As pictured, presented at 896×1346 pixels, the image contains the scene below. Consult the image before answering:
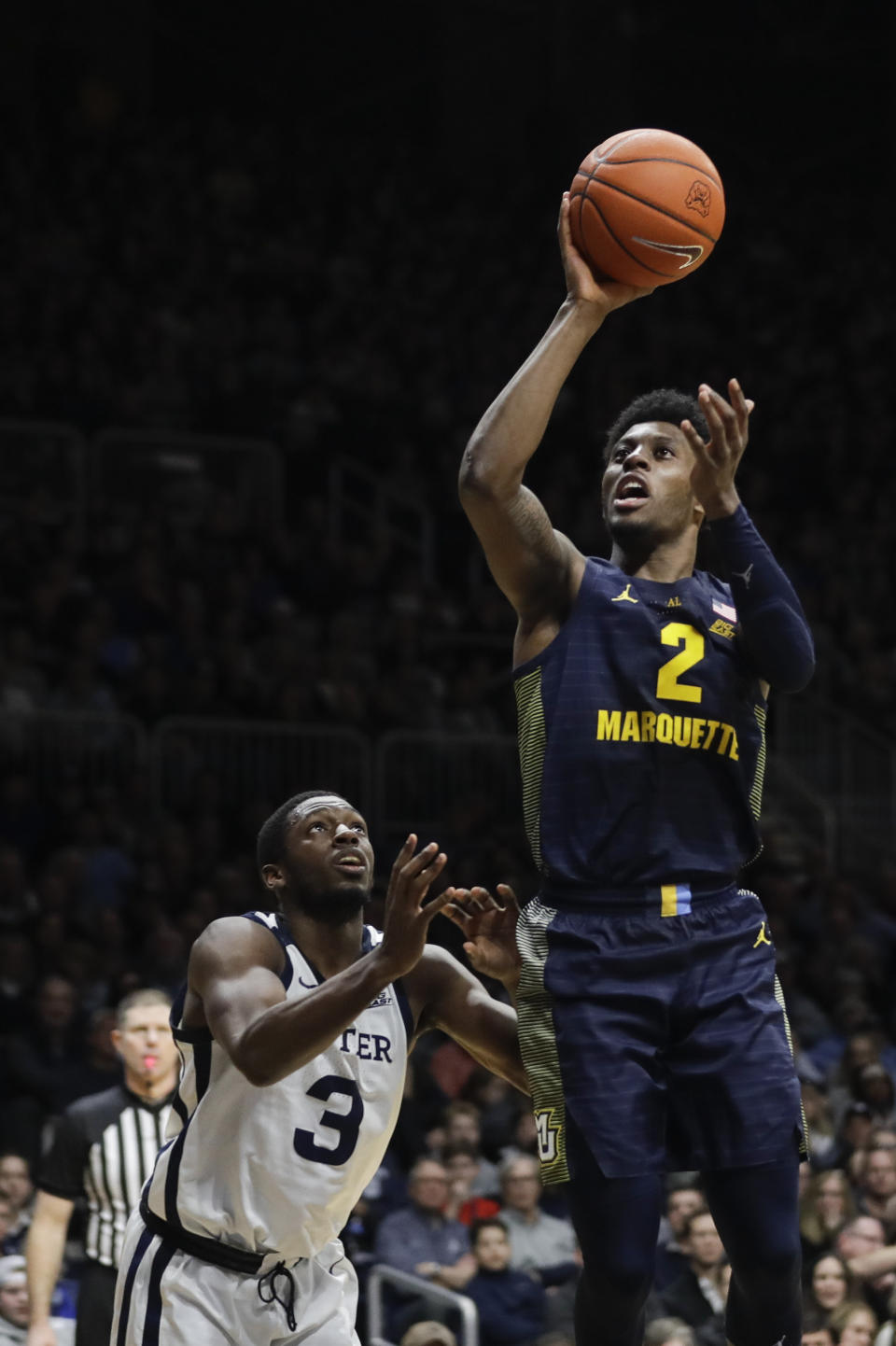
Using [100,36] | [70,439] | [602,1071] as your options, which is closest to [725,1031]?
[602,1071]

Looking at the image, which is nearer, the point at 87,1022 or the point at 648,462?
the point at 648,462

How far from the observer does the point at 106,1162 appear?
21.5 feet

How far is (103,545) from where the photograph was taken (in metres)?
13.5

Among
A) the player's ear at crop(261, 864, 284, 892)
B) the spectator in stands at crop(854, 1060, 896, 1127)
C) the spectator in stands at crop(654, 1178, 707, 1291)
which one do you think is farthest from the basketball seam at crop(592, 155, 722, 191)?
the spectator in stands at crop(854, 1060, 896, 1127)

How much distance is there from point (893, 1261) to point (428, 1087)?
2.64 m

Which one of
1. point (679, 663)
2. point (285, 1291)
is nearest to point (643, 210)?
point (679, 663)

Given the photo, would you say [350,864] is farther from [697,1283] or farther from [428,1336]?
[697,1283]

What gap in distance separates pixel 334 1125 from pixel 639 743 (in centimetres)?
121

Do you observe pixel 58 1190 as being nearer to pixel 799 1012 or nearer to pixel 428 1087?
pixel 428 1087

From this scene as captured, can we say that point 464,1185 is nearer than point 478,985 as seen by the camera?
No

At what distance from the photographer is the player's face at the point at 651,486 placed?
4332 millimetres

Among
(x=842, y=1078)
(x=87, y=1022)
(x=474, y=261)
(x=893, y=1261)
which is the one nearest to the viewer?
(x=893, y=1261)

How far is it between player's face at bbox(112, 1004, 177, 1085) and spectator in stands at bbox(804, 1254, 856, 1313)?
3.47 metres

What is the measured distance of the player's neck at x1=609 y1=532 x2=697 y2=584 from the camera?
4.39 metres
